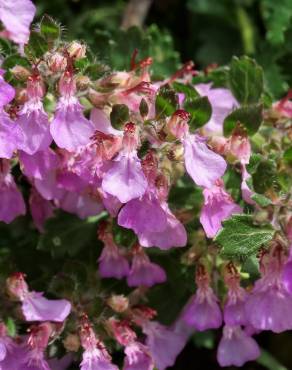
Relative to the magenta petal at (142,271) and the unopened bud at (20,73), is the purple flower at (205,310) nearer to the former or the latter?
the magenta petal at (142,271)

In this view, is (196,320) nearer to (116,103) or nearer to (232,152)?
(232,152)

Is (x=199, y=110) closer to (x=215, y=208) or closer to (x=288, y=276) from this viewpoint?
(x=215, y=208)

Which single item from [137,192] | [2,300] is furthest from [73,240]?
[137,192]

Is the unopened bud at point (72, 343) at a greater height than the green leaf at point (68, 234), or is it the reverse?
the unopened bud at point (72, 343)

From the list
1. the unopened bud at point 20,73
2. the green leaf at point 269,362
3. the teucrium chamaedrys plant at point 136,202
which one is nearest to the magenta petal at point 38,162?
the teucrium chamaedrys plant at point 136,202

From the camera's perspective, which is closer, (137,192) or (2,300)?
(137,192)

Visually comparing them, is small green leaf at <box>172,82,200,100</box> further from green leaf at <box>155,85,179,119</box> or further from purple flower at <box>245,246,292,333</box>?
purple flower at <box>245,246,292,333</box>
